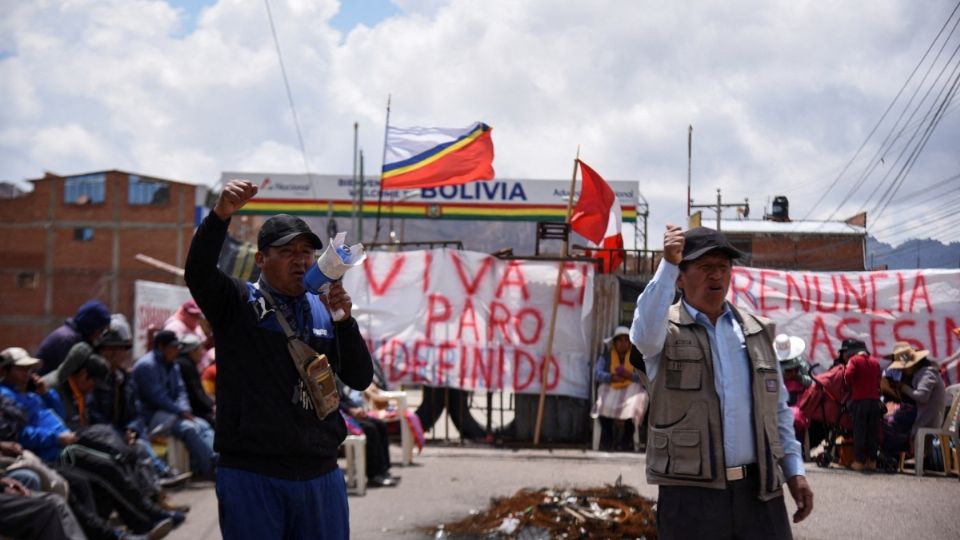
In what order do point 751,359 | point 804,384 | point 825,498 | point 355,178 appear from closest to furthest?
point 751,359 < point 825,498 < point 804,384 < point 355,178

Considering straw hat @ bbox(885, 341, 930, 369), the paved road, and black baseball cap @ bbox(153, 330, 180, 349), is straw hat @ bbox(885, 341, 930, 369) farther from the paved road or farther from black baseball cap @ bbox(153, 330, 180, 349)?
black baseball cap @ bbox(153, 330, 180, 349)

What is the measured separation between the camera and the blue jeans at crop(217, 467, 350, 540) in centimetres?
308

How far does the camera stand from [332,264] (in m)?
3.06

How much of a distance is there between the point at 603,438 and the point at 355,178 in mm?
15451

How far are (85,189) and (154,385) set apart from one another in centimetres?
3040

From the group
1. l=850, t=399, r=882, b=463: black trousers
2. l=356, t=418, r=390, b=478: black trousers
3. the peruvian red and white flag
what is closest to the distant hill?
l=850, t=399, r=882, b=463: black trousers

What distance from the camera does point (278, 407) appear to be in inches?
124

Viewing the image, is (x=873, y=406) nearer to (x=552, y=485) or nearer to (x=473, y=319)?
(x=552, y=485)

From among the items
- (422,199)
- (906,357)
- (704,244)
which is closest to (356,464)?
(704,244)

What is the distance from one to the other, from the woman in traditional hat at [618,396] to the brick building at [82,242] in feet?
90.5

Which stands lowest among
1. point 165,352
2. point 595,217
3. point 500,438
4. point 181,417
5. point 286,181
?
point 500,438

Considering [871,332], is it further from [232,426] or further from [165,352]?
[232,426]

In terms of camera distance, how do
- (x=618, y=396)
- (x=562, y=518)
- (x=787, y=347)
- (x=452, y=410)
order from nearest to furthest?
(x=562, y=518), (x=787, y=347), (x=618, y=396), (x=452, y=410)

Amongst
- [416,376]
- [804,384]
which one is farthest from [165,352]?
[804,384]
